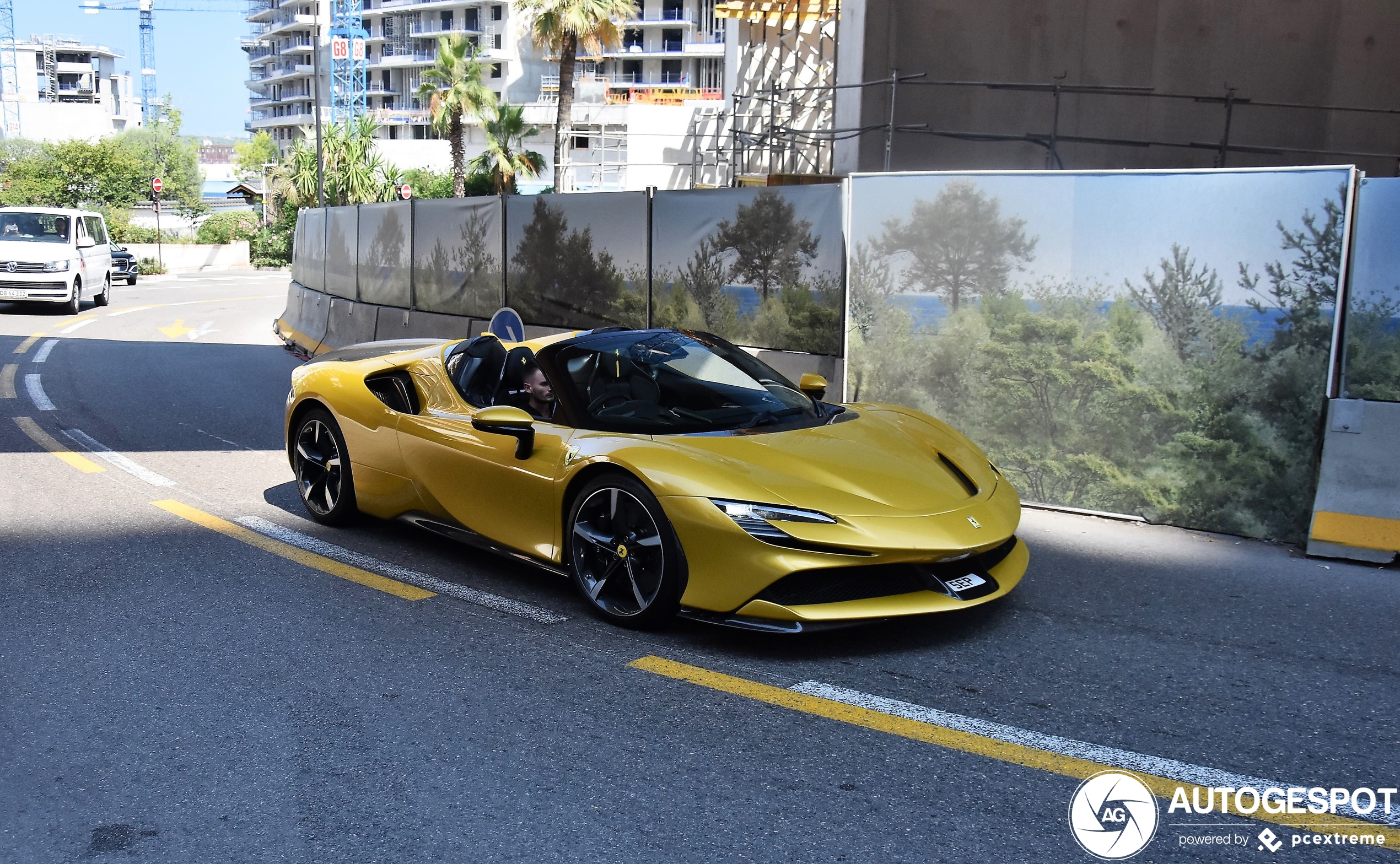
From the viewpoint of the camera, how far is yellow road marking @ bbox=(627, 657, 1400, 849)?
3.20 m

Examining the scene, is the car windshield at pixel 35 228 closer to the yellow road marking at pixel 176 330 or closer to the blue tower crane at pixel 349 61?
the yellow road marking at pixel 176 330

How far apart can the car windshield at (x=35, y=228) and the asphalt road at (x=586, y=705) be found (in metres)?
18.5

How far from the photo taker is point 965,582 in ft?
14.9

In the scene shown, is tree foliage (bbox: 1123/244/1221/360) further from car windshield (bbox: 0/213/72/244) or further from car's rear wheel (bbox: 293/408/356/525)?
car windshield (bbox: 0/213/72/244)

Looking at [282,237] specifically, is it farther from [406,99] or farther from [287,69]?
[287,69]

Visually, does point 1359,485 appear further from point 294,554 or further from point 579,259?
point 579,259


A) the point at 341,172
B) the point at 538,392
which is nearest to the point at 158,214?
the point at 341,172

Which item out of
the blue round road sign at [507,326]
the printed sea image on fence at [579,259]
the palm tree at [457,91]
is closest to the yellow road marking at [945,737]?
the blue round road sign at [507,326]

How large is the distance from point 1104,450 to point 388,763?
16.6ft

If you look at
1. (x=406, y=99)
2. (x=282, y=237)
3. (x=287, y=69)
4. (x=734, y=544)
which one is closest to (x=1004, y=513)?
(x=734, y=544)

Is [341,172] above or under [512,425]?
→ above

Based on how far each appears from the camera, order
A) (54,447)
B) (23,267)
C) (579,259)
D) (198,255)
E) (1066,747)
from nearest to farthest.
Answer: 1. (1066,747)
2. (54,447)
3. (579,259)
4. (23,267)
5. (198,255)

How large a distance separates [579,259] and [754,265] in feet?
8.76

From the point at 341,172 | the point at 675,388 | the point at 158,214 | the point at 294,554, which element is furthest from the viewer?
the point at 341,172
